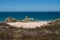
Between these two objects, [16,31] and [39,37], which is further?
[16,31]

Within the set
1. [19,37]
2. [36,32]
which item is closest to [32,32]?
[36,32]

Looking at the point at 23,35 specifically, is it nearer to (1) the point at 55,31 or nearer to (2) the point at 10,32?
(2) the point at 10,32

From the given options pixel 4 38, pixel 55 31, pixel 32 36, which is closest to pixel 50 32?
pixel 55 31

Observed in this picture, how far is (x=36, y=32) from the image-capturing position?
41.3 feet

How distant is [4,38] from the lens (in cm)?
1169

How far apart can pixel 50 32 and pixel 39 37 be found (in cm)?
114

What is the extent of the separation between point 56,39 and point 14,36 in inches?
72.7

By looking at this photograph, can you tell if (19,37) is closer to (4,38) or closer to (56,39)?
(4,38)

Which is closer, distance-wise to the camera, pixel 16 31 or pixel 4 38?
pixel 4 38

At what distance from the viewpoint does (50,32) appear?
12.8 m

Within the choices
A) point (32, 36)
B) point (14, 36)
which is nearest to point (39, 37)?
point (32, 36)

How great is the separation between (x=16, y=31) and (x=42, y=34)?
127 centimetres

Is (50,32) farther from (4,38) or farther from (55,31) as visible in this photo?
(4,38)

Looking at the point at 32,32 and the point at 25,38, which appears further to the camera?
the point at 32,32
